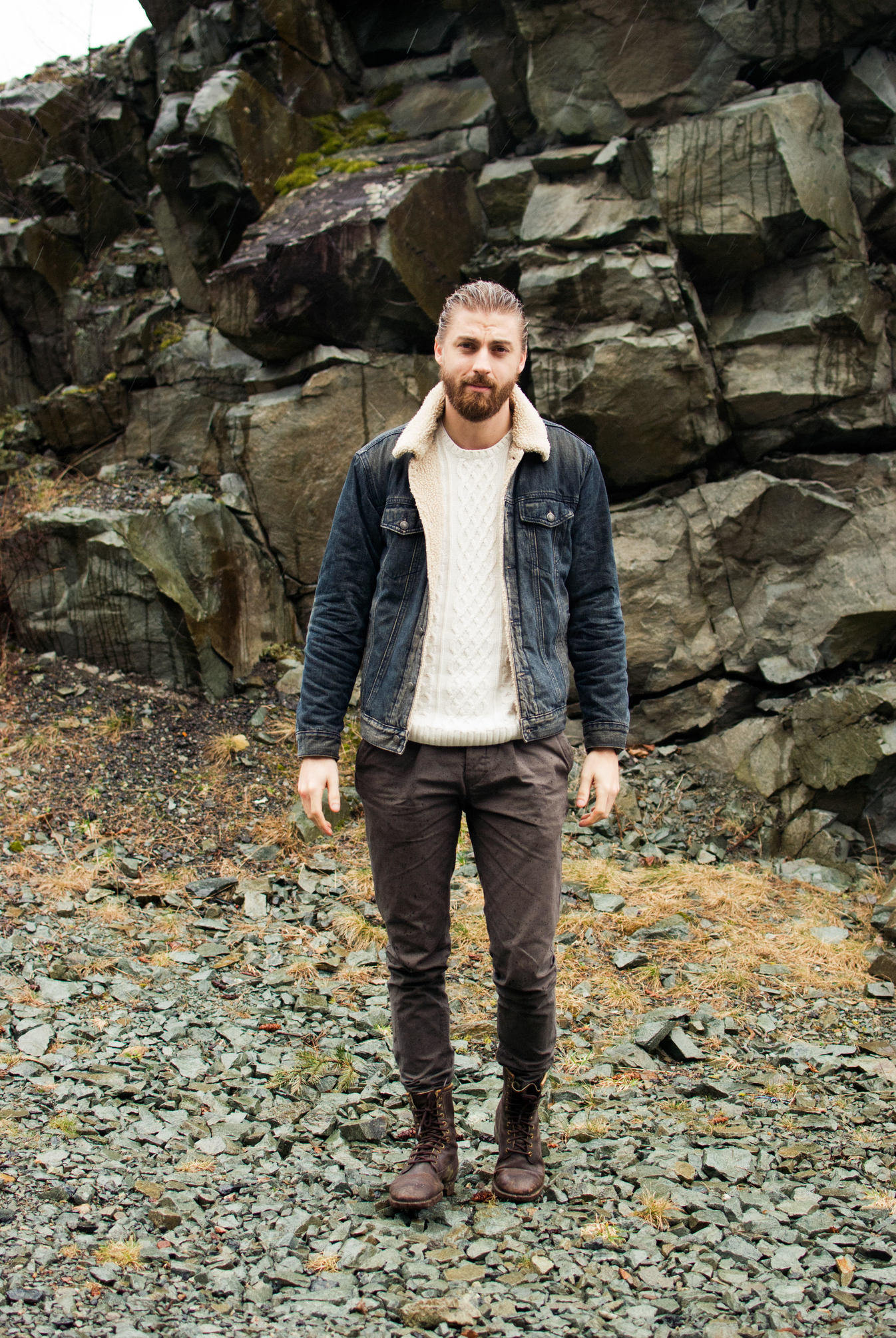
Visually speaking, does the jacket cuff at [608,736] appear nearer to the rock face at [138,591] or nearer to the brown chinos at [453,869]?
the brown chinos at [453,869]

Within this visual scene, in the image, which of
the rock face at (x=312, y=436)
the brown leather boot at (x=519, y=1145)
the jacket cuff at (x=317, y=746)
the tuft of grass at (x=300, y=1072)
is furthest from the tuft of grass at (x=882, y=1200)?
the rock face at (x=312, y=436)

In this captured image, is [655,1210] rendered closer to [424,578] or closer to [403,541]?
[424,578]

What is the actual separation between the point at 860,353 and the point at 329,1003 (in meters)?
6.43

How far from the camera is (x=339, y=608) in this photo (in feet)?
10.7

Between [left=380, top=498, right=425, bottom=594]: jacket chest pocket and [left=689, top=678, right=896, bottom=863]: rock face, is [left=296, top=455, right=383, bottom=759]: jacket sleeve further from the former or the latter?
[left=689, top=678, right=896, bottom=863]: rock face

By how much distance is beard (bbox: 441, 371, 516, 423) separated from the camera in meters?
3.03

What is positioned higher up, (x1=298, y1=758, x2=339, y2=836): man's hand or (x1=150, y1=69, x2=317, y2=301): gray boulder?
(x1=150, y1=69, x2=317, y2=301): gray boulder

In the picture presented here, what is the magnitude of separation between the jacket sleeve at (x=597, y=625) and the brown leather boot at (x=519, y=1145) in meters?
1.17

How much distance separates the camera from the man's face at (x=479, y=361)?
3029 mm

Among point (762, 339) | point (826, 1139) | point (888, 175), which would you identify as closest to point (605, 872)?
point (826, 1139)

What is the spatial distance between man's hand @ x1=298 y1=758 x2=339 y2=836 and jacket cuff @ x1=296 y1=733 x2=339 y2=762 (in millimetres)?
14

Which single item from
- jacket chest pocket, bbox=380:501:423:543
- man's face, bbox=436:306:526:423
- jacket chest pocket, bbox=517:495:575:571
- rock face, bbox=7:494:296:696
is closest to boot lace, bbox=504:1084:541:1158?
jacket chest pocket, bbox=517:495:575:571

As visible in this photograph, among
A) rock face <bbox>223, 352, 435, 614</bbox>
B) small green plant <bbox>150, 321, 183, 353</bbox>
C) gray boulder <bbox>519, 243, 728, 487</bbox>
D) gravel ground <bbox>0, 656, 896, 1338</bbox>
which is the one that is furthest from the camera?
small green plant <bbox>150, 321, 183, 353</bbox>

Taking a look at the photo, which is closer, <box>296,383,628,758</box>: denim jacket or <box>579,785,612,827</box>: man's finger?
<box>296,383,628,758</box>: denim jacket
